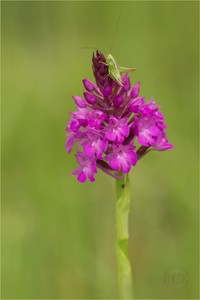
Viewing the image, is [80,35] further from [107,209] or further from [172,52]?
[107,209]

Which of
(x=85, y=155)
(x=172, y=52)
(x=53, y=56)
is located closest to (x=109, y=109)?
(x=85, y=155)

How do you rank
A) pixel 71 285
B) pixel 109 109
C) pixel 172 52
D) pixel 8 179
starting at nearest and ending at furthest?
pixel 109 109
pixel 71 285
pixel 8 179
pixel 172 52

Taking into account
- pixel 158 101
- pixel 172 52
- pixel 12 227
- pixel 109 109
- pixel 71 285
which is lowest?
pixel 71 285

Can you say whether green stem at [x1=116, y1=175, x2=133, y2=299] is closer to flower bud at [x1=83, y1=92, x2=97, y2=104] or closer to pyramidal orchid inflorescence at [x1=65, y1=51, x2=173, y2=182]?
pyramidal orchid inflorescence at [x1=65, y1=51, x2=173, y2=182]

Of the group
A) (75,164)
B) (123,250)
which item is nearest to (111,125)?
(123,250)

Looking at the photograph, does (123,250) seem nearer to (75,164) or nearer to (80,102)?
(80,102)

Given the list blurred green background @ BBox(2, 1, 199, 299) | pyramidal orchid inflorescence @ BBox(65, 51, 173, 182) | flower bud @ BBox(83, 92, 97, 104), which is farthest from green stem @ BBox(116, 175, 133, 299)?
blurred green background @ BBox(2, 1, 199, 299)
